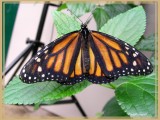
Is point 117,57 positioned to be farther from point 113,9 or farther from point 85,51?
point 113,9

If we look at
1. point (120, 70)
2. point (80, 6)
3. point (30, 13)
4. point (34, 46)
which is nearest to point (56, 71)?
point (120, 70)

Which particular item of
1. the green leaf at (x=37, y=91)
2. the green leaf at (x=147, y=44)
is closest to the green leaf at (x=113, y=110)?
the green leaf at (x=147, y=44)

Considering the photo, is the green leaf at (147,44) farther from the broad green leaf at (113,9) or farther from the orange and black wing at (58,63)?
the orange and black wing at (58,63)

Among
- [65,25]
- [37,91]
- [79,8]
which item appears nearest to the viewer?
[37,91]

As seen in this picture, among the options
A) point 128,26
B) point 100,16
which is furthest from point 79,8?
point 128,26

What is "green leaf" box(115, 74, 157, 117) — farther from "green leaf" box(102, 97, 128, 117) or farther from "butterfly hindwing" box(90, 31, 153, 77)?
"green leaf" box(102, 97, 128, 117)

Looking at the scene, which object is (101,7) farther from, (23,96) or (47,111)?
(47,111)
